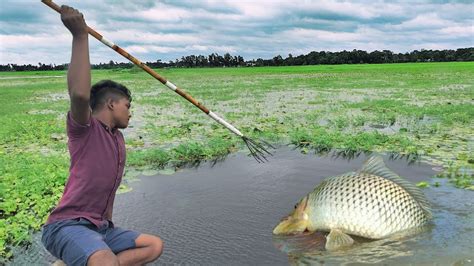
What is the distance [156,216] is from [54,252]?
78.5 inches

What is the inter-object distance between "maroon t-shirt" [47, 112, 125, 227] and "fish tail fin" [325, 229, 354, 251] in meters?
1.99

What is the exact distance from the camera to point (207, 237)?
4.71 meters

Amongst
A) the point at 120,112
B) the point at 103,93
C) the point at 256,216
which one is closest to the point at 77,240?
the point at 120,112

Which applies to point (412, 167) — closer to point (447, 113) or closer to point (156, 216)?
point (156, 216)

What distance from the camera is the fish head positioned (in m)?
4.64

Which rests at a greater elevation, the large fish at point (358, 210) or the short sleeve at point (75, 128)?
the short sleeve at point (75, 128)

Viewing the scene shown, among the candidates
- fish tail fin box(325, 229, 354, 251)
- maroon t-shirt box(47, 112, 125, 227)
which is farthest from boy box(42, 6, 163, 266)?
fish tail fin box(325, 229, 354, 251)

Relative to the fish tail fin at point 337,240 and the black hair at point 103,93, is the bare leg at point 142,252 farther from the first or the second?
the fish tail fin at point 337,240

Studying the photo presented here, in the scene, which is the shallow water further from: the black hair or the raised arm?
the raised arm

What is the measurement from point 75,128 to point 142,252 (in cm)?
107

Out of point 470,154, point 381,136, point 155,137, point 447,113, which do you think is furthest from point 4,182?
point 447,113

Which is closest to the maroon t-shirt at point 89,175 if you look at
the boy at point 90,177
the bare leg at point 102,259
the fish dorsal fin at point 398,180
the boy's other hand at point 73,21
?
the boy at point 90,177

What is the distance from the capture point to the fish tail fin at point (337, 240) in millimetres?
4273

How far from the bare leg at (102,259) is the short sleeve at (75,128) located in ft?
2.58
